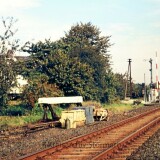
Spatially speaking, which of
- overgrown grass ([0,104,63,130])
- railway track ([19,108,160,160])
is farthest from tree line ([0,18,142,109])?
railway track ([19,108,160,160])

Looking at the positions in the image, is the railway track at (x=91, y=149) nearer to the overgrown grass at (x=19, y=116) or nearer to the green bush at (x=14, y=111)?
the overgrown grass at (x=19, y=116)

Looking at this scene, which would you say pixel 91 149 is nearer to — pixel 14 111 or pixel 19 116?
pixel 19 116

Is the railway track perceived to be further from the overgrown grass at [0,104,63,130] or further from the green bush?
the green bush

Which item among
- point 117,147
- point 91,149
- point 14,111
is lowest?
Answer: point 91,149

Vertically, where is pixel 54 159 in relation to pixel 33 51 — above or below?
below

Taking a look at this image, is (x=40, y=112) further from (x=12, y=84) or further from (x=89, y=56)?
(x=89, y=56)

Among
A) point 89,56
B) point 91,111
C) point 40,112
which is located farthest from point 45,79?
point 89,56

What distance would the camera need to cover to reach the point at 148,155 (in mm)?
11164

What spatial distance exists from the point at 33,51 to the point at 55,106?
13276 millimetres

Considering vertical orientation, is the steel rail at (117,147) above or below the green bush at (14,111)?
below

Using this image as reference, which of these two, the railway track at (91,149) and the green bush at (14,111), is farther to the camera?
the green bush at (14,111)

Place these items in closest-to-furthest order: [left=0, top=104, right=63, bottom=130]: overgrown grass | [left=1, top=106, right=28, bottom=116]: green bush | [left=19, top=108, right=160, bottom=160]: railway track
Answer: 1. [left=19, top=108, right=160, bottom=160]: railway track
2. [left=0, top=104, right=63, bottom=130]: overgrown grass
3. [left=1, top=106, right=28, bottom=116]: green bush

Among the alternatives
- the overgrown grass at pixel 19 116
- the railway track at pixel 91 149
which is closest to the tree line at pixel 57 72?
the overgrown grass at pixel 19 116

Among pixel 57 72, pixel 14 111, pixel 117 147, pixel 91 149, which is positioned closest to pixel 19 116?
pixel 14 111
